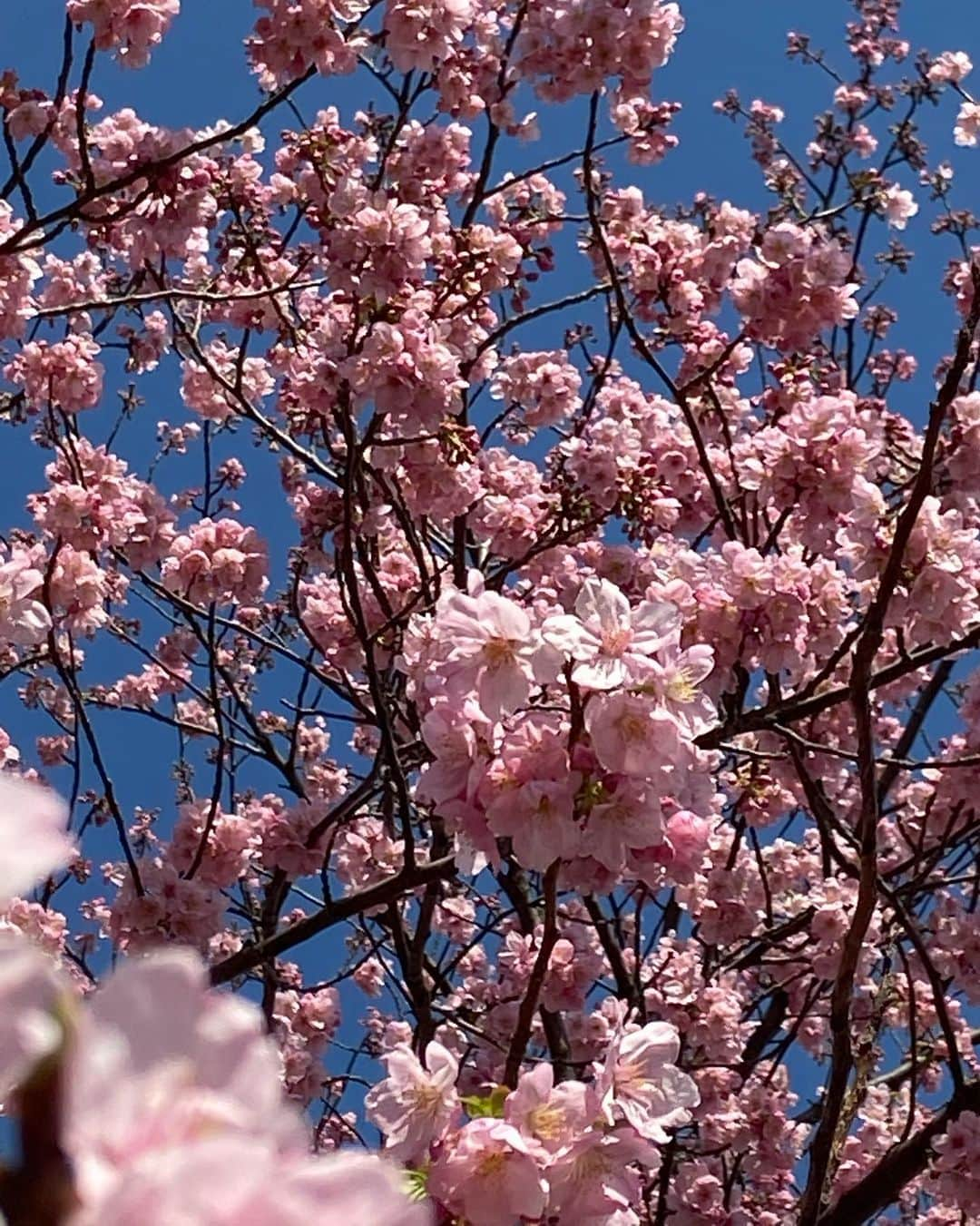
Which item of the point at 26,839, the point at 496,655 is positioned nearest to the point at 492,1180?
the point at 496,655

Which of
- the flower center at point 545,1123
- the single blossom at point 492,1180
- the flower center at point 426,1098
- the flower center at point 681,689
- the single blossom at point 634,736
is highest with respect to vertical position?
the flower center at point 681,689

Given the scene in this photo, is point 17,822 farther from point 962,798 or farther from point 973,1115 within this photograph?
point 962,798

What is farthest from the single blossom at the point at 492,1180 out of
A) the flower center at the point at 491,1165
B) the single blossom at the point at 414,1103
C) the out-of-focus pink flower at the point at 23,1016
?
the out-of-focus pink flower at the point at 23,1016

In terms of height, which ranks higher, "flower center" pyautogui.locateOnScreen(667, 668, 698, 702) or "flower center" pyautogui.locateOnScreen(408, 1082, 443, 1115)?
"flower center" pyautogui.locateOnScreen(667, 668, 698, 702)

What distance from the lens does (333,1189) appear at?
18.3 inches

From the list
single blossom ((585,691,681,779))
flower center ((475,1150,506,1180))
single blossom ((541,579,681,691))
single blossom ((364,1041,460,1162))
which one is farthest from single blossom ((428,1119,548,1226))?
single blossom ((541,579,681,691))

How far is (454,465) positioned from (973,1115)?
260 centimetres

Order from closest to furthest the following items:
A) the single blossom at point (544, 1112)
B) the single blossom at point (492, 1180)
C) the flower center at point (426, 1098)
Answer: the single blossom at point (492, 1180), the single blossom at point (544, 1112), the flower center at point (426, 1098)

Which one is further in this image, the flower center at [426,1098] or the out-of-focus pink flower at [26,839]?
the flower center at [426,1098]

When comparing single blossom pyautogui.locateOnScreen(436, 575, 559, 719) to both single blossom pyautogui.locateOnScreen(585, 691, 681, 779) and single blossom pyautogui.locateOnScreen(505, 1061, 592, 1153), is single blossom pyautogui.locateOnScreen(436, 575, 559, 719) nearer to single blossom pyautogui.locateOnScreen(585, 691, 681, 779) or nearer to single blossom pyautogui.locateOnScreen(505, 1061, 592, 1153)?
single blossom pyautogui.locateOnScreen(585, 691, 681, 779)

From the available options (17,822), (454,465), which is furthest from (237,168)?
(17,822)

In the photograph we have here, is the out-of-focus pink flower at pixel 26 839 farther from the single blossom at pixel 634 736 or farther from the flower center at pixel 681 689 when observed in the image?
the flower center at pixel 681 689

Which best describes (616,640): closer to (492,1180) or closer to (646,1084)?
(646,1084)

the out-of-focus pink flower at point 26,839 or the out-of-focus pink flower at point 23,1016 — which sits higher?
the out-of-focus pink flower at point 26,839
